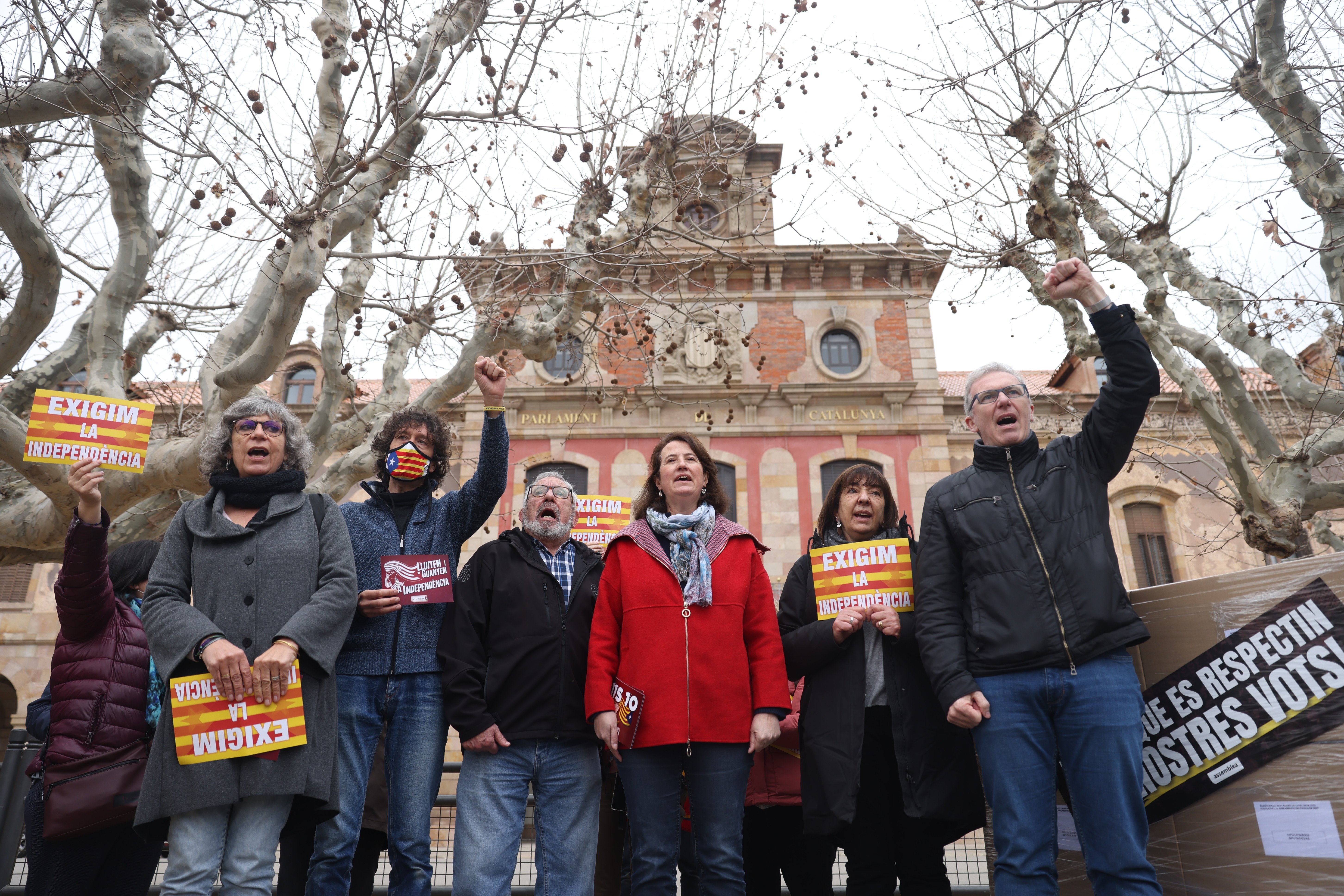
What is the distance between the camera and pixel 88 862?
3.43 metres

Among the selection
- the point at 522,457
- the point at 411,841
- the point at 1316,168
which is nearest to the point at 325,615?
the point at 411,841

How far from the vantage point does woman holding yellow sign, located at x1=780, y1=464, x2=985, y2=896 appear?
3.47 metres

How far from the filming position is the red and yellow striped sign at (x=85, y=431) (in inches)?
185

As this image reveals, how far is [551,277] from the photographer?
8.67 m

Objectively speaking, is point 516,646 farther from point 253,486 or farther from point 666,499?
point 253,486

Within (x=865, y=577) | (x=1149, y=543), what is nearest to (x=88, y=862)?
(x=865, y=577)

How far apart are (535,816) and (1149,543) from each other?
18.6 metres

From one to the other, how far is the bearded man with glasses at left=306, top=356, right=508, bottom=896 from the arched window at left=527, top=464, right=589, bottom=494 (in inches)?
524

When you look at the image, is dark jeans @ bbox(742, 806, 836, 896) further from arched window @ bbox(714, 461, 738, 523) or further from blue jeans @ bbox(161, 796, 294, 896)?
arched window @ bbox(714, 461, 738, 523)

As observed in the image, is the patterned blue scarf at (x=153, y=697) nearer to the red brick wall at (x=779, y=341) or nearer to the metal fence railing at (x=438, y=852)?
the metal fence railing at (x=438, y=852)

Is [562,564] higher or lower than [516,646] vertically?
higher

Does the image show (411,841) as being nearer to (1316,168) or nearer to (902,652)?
(902,652)

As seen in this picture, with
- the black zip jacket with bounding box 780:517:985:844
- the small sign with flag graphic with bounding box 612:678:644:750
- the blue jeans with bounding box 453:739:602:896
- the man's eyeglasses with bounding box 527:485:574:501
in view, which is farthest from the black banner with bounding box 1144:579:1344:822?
the man's eyeglasses with bounding box 527:485:574:501

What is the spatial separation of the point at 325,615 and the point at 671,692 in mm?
1400
